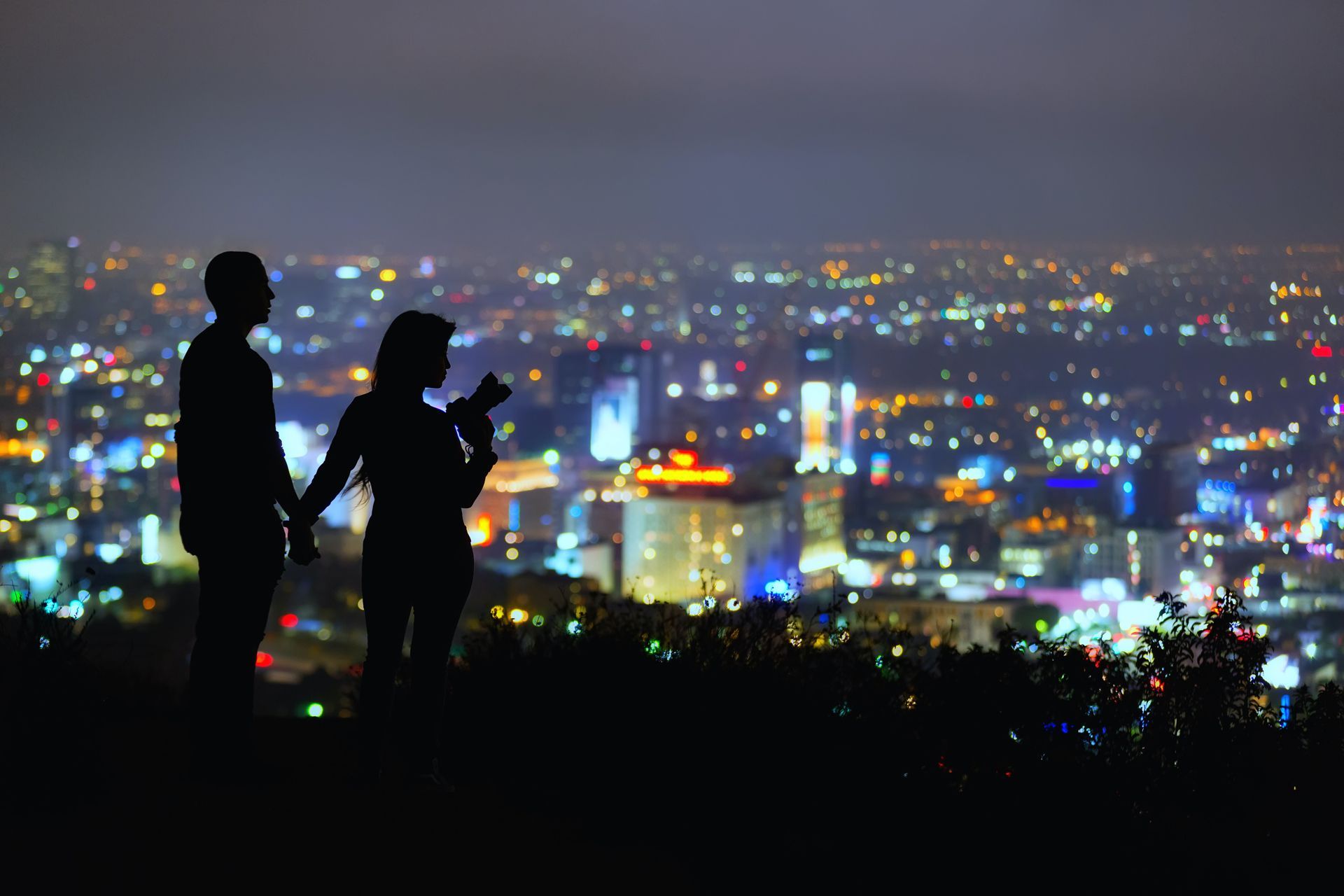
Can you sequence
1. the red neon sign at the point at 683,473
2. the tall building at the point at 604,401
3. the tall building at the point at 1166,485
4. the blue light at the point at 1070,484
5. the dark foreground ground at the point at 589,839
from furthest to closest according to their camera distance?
the tall building at the point at 604,401 < the red neon sign at the point at 683,473 < the blue light at the point at 1070,484 < the tall building at the point at 1166,485 < the dark foreground ground at the point at 589,839

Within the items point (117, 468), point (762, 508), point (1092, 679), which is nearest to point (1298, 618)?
point (762, 508)

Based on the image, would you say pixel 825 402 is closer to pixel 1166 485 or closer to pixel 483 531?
pixel 483 531

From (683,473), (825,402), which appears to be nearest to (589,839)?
(683,473)

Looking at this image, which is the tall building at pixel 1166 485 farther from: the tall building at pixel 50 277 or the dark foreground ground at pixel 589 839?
the dark foreground ground at pixel 589 839

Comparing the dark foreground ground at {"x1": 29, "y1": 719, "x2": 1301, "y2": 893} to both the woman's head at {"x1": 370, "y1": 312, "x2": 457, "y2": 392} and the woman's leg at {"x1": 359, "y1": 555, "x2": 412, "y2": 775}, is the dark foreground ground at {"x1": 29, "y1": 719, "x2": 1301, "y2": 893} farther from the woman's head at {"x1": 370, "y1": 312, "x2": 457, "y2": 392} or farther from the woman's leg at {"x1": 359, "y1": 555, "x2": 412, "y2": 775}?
the woman's head at {"x1": 370, "y1": 312, "x2": 457, "y2": 392}

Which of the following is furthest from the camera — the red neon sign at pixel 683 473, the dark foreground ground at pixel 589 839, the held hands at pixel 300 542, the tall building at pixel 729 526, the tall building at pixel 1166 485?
the red neon sign at pixel 683 473

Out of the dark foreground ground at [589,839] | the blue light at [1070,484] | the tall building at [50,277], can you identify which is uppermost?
the tall building at [50,277]

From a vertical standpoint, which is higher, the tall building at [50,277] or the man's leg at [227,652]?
the tall building at [50,277]

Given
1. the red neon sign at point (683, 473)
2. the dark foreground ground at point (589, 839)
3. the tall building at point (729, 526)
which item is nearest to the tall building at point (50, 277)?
the tall building at point (729, 526)
